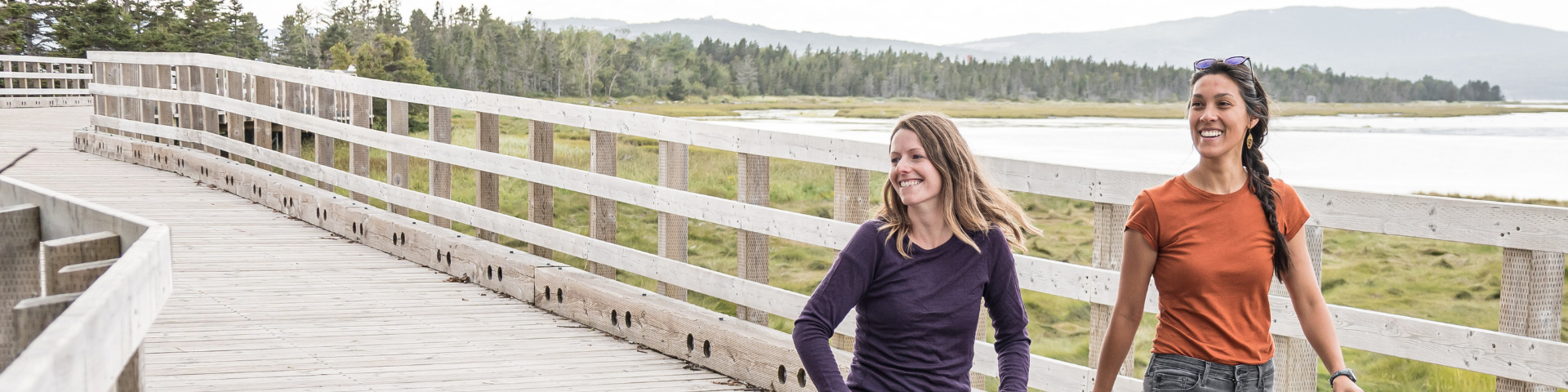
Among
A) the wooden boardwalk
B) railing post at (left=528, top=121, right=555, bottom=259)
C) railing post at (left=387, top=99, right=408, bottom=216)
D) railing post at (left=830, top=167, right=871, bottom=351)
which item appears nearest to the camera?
railing post at (left=830, top=167, right=871, bottom=351)

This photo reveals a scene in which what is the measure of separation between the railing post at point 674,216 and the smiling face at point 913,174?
280 cm

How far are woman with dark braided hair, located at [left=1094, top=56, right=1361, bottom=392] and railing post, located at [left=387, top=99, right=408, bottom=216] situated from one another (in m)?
6.19

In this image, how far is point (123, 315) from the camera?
1.85 meters

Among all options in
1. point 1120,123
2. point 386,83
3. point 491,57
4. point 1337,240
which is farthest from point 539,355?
point 1120,123

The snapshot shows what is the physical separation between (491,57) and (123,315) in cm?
8292

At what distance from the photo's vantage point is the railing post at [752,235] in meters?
4.99

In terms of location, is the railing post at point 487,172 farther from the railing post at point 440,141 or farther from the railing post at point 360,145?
the railing post at point 360,145

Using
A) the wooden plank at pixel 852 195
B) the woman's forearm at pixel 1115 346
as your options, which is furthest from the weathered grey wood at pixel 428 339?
the woman's forearm at pixel 1115 346

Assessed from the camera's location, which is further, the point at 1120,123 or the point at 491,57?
the point at 1120,123

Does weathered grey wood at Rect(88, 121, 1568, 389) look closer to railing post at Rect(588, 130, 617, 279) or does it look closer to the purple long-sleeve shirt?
railing post at Rect(588, 130, 617, 279)

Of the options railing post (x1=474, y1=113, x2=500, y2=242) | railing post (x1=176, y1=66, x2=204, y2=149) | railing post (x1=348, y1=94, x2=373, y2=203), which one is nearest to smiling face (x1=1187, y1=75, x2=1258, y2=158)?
railing post (x1=474, y1=113, x2=500, y2=242)

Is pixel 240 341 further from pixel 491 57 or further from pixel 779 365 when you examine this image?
pixel 491 57

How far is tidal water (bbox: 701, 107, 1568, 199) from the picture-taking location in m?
56.1

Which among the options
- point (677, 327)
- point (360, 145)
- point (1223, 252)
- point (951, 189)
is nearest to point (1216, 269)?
point (1223, 252)
